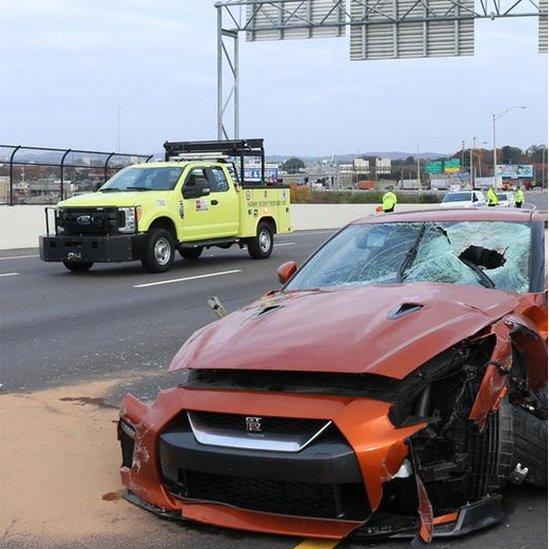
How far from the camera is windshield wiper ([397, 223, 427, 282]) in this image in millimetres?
5004

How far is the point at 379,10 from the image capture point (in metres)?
28.5

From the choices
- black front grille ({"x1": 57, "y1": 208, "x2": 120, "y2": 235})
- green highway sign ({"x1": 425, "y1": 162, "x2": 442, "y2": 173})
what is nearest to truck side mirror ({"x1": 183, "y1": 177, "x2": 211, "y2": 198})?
black front grille ({"x1": 57, "y1": 208, "x2": 120, "y2": 235})

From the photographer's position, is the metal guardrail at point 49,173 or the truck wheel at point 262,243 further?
the metal guardrail at point 49,173

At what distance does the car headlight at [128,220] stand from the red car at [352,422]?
10978mm

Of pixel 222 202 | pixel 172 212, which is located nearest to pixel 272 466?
pixel 172 212

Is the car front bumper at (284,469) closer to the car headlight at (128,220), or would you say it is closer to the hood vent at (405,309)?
the hood vent at (405,309)

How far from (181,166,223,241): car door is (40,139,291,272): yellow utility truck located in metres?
0.02

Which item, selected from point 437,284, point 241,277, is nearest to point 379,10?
point 241,277

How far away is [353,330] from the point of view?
12.4ft

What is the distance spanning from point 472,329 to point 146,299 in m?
8.60

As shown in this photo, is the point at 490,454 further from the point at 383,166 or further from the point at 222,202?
the point at 383,166

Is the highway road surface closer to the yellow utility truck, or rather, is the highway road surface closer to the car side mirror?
the yellow utility truck

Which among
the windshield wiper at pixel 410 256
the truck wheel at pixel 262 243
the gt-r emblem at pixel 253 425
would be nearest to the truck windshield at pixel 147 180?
the truck wheel at pixel 262 243

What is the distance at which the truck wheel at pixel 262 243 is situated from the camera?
723 inches
